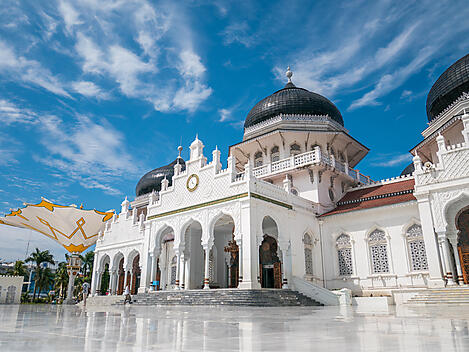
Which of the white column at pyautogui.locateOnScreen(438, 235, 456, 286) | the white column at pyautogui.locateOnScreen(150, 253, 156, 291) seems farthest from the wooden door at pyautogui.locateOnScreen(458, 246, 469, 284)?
the white column at pyautogui.locateOnScreen(150, 253, 156, 291)

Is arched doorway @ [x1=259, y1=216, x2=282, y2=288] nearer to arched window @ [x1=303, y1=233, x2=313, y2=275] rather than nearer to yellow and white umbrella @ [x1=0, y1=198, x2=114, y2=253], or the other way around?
arched window @ [x1=303, y1=233, x2=313, y2=275]

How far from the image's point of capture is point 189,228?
22.2 metres

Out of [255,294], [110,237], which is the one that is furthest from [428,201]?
[110,237]

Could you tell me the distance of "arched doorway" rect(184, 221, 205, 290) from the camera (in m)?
21.5

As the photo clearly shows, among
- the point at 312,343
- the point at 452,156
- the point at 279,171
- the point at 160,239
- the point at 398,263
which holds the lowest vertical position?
the point at 312,343

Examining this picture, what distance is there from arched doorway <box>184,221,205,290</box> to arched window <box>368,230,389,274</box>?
9805 millimetres

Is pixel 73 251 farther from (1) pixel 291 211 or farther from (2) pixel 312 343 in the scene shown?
(2) pixel 312 343

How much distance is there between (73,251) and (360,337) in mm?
36959

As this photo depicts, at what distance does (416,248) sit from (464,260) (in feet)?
7.43

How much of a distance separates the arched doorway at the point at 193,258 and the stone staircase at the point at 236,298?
364 centimetres

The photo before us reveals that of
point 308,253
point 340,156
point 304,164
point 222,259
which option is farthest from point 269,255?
point 340,156

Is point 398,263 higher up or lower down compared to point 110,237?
lower down

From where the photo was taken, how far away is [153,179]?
37.6m

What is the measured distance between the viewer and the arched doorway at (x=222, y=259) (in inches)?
861
